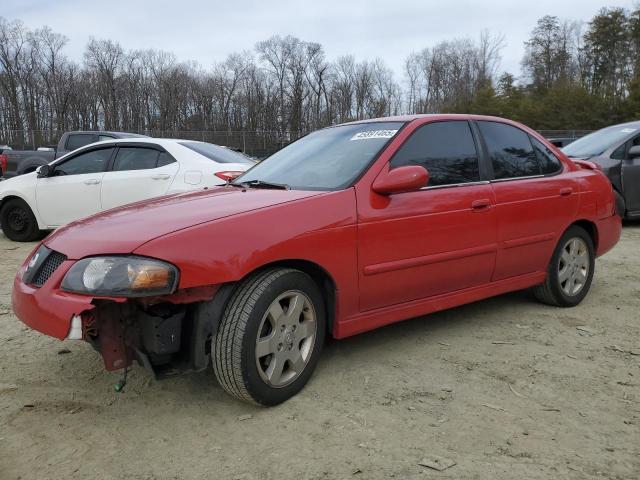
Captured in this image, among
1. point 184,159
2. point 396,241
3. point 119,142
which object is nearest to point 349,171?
point 396,241

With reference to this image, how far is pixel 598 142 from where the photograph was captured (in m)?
8.75

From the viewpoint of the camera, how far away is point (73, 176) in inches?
283

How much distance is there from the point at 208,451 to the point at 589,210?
3.62 metres

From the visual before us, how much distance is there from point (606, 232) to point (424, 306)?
2.28m

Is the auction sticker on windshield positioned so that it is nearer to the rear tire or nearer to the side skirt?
the side skirt

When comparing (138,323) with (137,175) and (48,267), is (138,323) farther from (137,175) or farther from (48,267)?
(137,175)

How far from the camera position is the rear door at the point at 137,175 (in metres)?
6.66

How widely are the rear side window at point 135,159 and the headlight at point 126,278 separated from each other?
15.0 ft

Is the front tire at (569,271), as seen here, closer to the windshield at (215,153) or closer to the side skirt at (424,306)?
the side skirt at (424,306)

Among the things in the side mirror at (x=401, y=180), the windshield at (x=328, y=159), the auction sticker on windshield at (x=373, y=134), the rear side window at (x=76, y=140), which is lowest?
the side mirror at (x=401, y=180)

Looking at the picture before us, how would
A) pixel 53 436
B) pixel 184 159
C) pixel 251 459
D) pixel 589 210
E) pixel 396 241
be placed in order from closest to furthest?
pixel 251 459 < pixel 53 436 < pixel 396 241 < pixel 589 210 < pixel 184 159

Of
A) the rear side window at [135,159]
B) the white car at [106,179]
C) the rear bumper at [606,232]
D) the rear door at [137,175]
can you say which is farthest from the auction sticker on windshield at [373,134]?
the rear side window at [135,159]

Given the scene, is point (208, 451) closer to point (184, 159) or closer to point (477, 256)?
point (477, 256)

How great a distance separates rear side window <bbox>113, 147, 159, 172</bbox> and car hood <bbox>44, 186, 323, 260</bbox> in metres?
3.71
